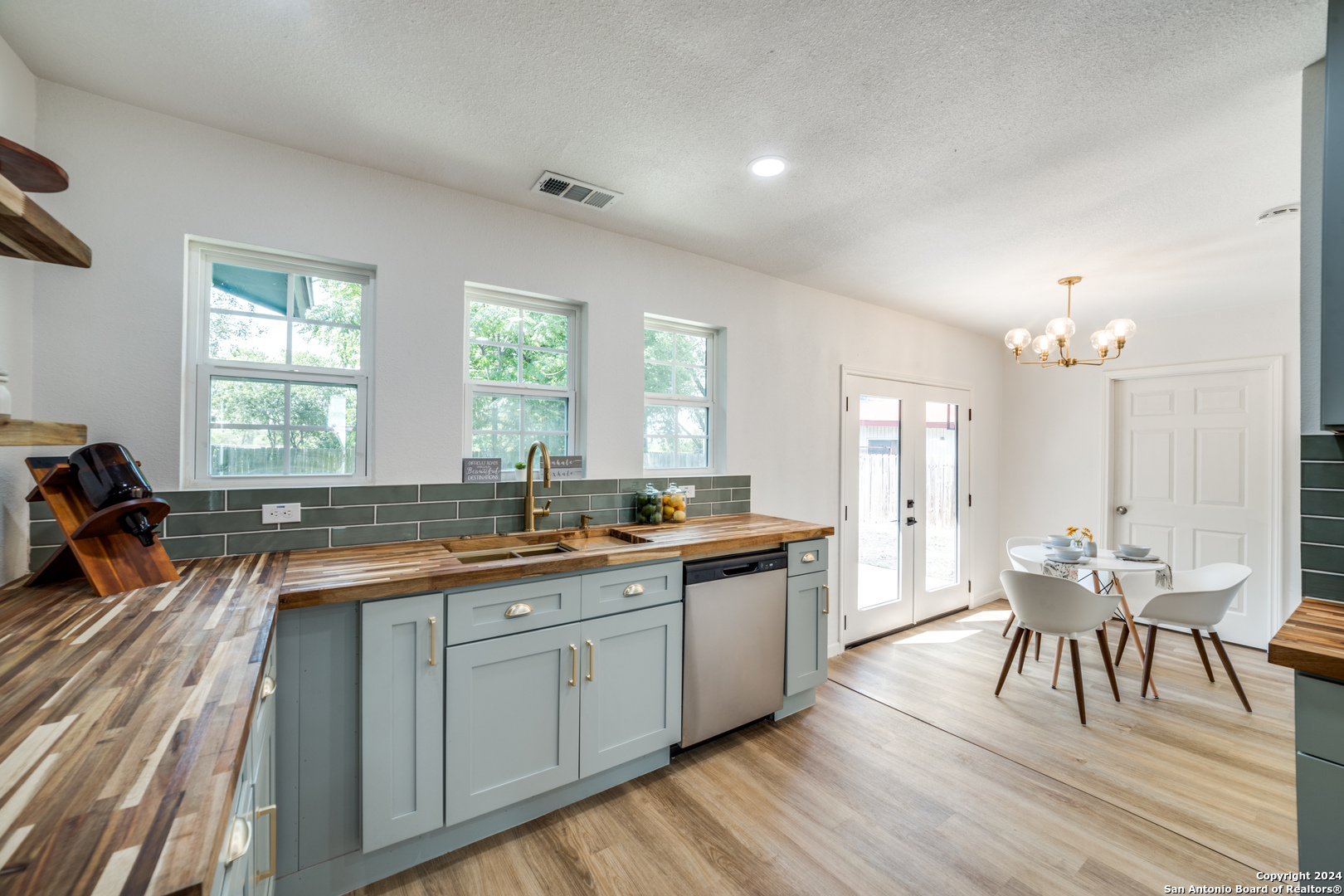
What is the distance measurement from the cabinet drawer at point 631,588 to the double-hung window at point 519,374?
0.78 metres

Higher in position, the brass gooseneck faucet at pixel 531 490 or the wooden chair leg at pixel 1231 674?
the brass gooseneck faucet at pixel 531 490

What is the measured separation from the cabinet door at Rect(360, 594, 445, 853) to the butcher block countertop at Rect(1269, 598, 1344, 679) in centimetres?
207

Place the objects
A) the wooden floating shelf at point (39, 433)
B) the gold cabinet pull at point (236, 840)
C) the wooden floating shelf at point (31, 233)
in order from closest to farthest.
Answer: the gold cabinet pull at point (236, 840), the wooden floating shelf at point (31, 233), the wooden floating shelf at point (39, 433)

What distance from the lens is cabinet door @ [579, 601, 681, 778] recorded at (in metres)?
2.07

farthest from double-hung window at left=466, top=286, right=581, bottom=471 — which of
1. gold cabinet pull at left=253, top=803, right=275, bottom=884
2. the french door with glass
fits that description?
the french door with glass

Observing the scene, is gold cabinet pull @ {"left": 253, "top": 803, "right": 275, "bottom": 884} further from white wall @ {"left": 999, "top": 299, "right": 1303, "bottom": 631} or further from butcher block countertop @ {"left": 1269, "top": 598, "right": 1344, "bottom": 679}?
white wall @ {"left": 999, "top": 299, "right": 1303, "bottom": 631}

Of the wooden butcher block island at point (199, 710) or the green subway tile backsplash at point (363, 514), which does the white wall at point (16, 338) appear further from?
the wooden butcher block island at point (199, 710)

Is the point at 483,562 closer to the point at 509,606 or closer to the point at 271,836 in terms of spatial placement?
the point at 509,606

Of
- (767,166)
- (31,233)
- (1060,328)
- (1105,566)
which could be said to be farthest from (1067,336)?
(31,233)

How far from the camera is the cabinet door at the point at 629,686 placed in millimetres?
2072

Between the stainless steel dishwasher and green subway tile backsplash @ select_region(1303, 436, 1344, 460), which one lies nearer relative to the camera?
green subway tile backsplash @ select_region(1303, 436, 1344, 460)

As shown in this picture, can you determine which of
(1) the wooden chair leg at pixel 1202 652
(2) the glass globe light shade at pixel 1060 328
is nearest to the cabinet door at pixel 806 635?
(2) the glass globe light shade at pixel 1060 328

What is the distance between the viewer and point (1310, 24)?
4.56 feet

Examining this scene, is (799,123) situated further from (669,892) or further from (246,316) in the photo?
(669,892)
